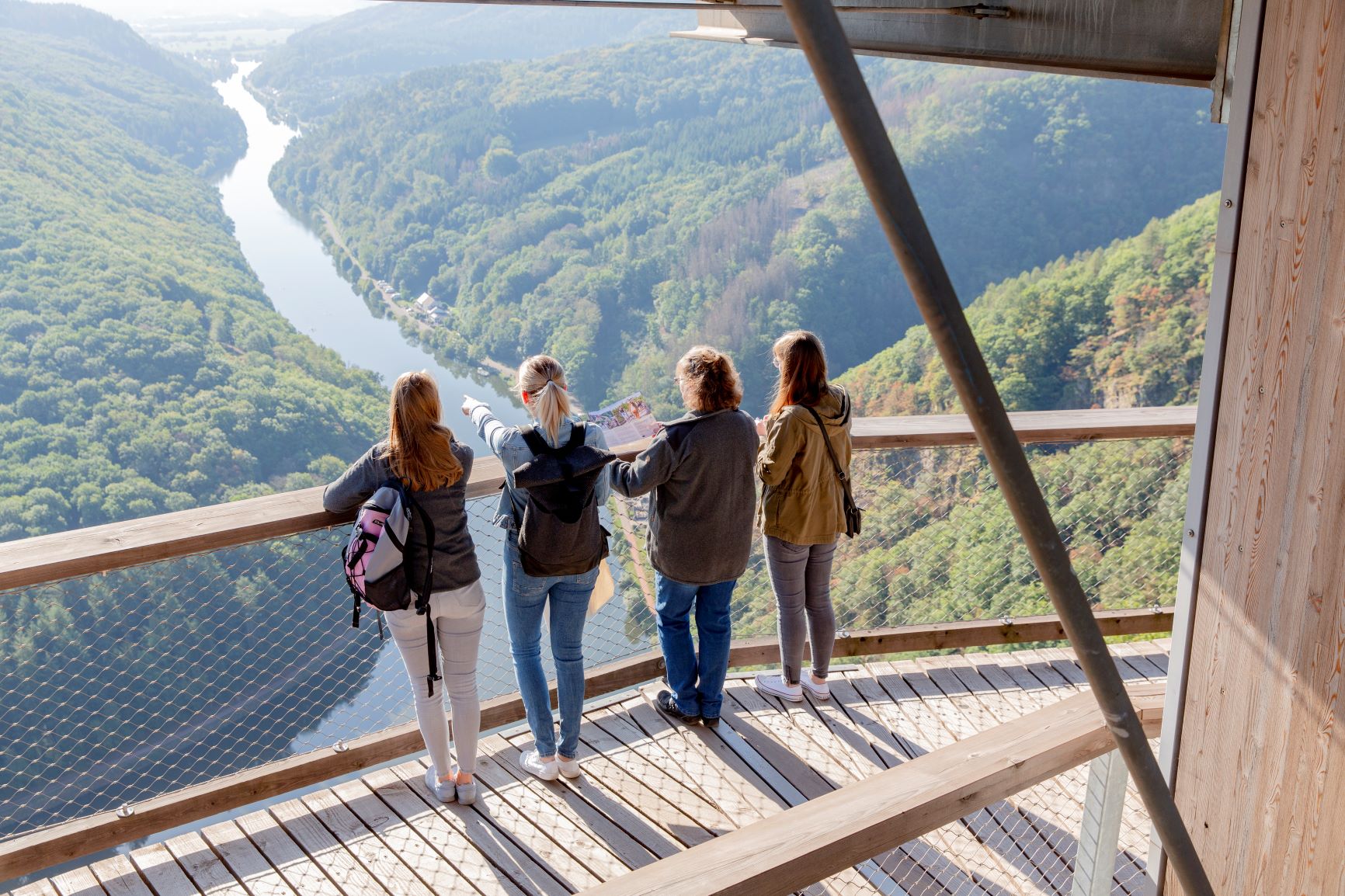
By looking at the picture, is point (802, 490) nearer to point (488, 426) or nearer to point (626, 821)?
point (488, 426)

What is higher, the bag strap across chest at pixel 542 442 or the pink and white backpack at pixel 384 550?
the bag strap across chest at pixel 542 442

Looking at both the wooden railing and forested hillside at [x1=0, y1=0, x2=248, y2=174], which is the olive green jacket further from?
forested hillside at [x1=0, y1=0, x2=248, y2=174]

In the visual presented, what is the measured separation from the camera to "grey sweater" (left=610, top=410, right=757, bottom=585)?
250 cm

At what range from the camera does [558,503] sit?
7.89 feet

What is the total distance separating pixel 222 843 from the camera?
248 centimetres

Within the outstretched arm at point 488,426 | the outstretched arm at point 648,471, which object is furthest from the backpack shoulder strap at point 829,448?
the outstretched arm at point 488,426

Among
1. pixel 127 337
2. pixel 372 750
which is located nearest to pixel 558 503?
pixel 372 750

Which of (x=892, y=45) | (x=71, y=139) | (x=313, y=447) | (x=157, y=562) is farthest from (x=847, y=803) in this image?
(x=71, y=139)

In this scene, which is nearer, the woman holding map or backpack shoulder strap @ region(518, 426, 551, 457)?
backpack shoulder strap @ region(518, 426, 551, 457)

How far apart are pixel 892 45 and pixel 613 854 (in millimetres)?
2280

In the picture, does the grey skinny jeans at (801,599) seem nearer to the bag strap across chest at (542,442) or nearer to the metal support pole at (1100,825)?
the bag strap across chest at (542,442)

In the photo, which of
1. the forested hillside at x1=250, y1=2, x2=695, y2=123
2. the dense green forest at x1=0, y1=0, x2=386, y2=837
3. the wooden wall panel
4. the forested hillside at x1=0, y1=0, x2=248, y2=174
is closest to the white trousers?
the wooden wall panel

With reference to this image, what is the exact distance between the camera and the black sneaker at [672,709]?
114 inches

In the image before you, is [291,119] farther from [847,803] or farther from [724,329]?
[847,803]
